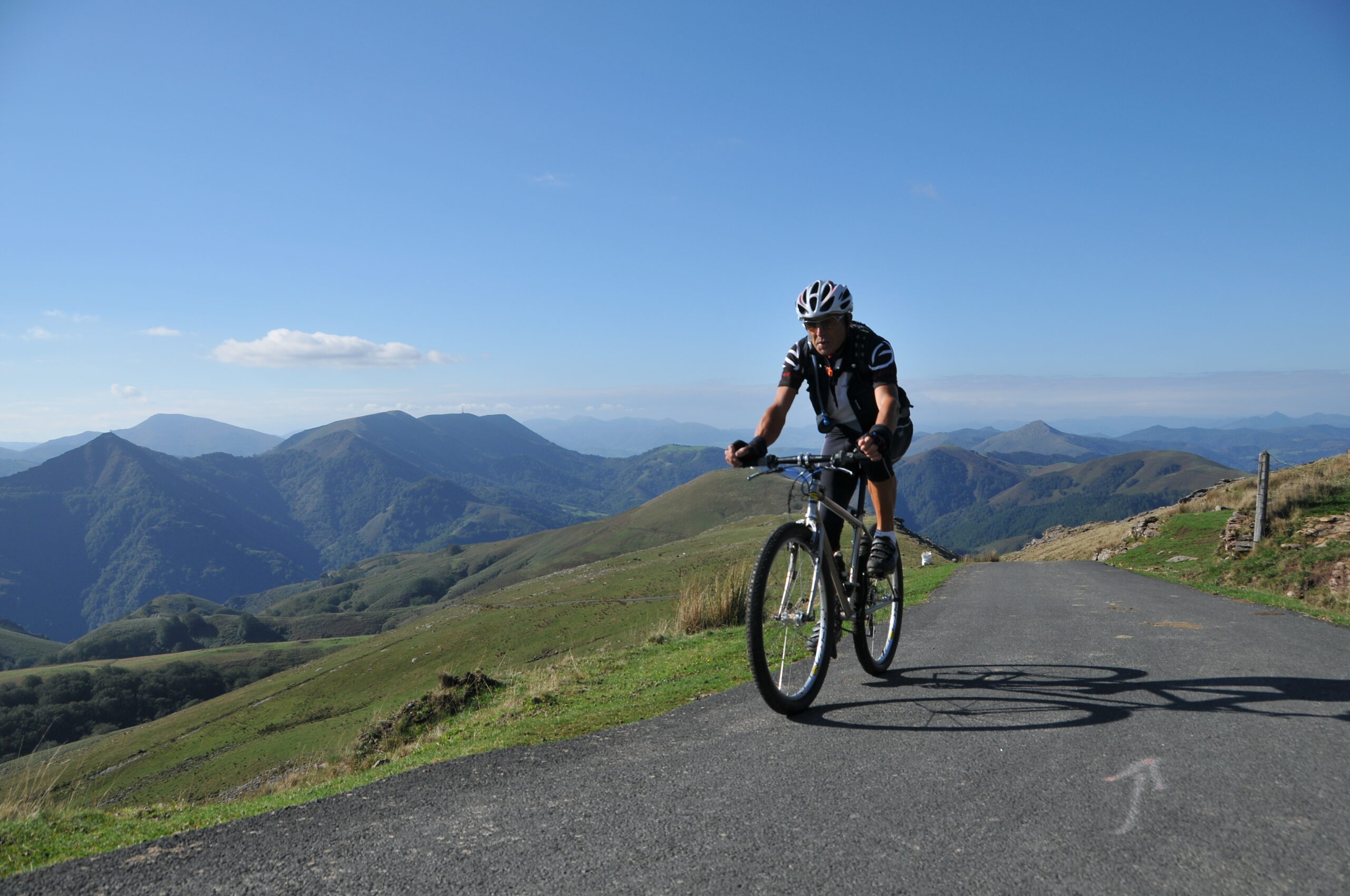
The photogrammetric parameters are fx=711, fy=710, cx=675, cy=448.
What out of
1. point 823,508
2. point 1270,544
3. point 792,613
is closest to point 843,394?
point 823,508

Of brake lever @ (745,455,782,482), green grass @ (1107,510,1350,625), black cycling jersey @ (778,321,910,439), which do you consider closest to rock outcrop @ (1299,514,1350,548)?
green grass @ (1107,510,1350,625)

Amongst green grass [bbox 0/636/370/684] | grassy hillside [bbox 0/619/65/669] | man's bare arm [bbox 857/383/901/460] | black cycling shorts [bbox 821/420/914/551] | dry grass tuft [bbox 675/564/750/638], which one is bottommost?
grassy hillside [bbox 0/619/65/669]

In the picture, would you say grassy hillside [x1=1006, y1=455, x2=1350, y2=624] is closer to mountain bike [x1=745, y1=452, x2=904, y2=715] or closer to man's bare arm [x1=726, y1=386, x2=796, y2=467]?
mountain bike [x1=745, y1=452, x2=904, y2=715]

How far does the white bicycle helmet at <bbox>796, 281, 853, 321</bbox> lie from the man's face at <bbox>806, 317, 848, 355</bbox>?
59 mm

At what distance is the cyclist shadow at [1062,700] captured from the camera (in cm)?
457

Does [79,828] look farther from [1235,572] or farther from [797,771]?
[1235,572]

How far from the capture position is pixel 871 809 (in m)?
3.36

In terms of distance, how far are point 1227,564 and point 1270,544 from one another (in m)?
1.00

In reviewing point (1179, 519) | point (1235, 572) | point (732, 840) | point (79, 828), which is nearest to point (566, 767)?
point (732, 840)

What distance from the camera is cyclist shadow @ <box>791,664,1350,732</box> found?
180 inches

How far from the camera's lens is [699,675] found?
23.3 ft

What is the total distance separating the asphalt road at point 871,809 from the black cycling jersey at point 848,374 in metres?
2.14

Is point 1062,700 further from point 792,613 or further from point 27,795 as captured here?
point 27,795

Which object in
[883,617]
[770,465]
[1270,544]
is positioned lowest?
[1270,544]
